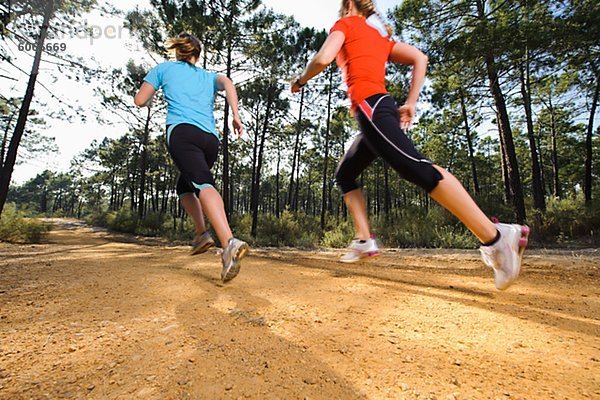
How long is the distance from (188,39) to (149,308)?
238cm

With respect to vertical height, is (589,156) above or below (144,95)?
above

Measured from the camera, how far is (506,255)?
1619 mm

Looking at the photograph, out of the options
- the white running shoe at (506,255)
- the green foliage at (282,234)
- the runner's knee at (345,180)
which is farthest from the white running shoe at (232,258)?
the green foliage at (282,234)

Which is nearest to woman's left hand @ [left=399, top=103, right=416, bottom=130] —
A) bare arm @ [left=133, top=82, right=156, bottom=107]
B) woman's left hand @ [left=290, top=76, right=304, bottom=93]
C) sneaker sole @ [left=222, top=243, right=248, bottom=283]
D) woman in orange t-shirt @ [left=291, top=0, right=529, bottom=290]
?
woman in orange t-shirt @ [left=291, top=0, right=529, bottom=290]

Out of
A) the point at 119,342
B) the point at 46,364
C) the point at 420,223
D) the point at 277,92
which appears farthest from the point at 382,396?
the point at 277,92

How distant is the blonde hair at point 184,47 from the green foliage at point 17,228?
1290 cm

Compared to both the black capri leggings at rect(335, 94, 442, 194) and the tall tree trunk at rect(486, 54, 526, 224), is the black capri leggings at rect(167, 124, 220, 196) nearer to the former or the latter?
the black capri leggings at rect(335, 94, 442, 194)

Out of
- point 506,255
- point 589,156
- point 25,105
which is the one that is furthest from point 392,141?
point 589,156

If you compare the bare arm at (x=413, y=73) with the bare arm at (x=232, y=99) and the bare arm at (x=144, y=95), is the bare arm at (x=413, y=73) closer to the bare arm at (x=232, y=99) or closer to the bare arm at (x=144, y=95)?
the bare arm at (x=232, y=99)

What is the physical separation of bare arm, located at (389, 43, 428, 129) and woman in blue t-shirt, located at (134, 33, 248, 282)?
54.4 inches

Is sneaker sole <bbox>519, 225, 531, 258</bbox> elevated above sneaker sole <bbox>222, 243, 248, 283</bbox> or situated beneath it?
elevated above

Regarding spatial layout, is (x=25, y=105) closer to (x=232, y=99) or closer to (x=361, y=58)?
(x=232, y=99)

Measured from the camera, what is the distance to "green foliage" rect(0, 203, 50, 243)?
1129 centimetres

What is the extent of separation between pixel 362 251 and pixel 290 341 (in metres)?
1.03
